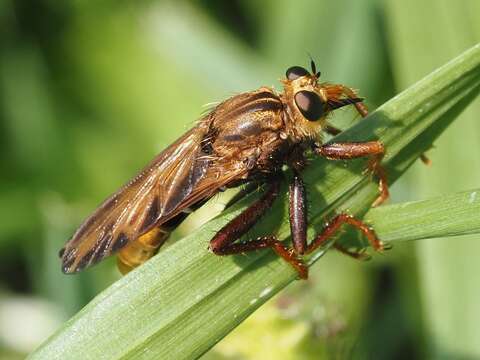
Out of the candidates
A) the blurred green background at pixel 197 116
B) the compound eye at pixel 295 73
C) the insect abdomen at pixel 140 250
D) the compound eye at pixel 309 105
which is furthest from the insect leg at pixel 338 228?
the insect abdomen at pixel 140 250

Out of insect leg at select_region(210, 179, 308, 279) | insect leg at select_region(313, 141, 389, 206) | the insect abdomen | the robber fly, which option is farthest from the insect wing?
insect leg at select_region(313, 141, 389, 206)

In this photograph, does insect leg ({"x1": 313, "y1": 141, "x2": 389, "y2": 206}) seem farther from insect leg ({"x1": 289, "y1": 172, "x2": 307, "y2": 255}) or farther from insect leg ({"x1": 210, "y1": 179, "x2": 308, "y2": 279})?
insect leg ({"x1": 210, "y1": 179, "x2": 308, "y2": 279})

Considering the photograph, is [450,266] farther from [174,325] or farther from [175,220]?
[174,325]

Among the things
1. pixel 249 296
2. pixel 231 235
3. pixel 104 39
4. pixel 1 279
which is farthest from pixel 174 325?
pixel 104 39

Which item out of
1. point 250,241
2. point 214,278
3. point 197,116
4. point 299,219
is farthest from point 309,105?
point 197,116

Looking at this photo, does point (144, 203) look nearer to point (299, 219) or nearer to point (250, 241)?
point (250, 241)

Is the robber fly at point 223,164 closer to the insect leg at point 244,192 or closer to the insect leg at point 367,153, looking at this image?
the insect leg at point 244,192

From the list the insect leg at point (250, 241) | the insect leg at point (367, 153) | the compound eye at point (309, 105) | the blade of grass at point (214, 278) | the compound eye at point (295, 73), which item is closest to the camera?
the blade of grass at point (214, 278)
